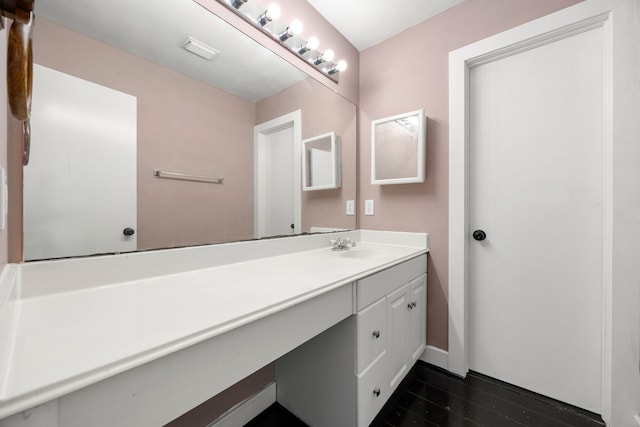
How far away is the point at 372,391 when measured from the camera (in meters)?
1.09

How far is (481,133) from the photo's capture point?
1.55 m

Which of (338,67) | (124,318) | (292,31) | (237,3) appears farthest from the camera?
(338,67)

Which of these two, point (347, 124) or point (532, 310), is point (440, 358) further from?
point (347, 124)

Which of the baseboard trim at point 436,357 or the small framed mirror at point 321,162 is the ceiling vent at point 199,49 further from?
the baseboard trim at point 436,357

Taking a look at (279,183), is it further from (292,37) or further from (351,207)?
(292,37)

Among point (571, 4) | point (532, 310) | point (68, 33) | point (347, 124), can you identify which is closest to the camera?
point (68, 33)

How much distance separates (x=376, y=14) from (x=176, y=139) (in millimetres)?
A: 1455

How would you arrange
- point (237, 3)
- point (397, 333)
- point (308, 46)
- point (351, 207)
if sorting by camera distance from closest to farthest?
point (237, 3) < point (397, 333) < point (308, 46) < point (351, 207)

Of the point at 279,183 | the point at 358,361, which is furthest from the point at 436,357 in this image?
the point at 279,183

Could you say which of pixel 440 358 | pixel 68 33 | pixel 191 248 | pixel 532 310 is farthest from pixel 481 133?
pixel 68 33

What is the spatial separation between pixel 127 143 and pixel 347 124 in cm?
138

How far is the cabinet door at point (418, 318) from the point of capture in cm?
146

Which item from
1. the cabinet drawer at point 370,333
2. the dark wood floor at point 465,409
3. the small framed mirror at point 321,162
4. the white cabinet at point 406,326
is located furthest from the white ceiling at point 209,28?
the dark wood floor at point 465,409

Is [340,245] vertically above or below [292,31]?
below
